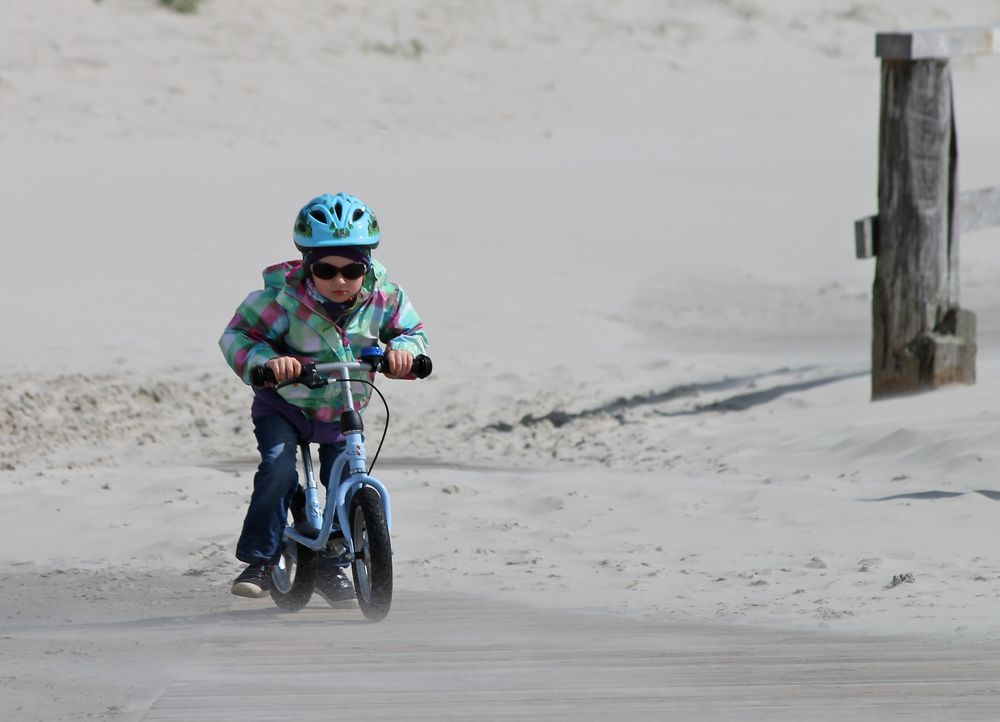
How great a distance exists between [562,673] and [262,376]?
132 cm

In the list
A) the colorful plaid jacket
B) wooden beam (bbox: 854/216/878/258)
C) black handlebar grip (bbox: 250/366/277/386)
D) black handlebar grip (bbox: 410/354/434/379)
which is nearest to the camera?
black handlebar grip (bbox: 250/366/277/386)

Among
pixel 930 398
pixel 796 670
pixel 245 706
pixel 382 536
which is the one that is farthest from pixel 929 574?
pixel 930 398

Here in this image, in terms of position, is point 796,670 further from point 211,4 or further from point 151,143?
point 211,4

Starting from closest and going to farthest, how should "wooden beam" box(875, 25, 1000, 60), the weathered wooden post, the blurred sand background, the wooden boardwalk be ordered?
the wooden boardwalk → the blurred sand background → "wooden beam" box(875, 25, 1000, 60) → the weathered wooden post

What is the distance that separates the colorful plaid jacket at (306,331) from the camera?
6.01 m

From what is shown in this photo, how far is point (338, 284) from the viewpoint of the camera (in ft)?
19.5

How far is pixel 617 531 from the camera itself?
745 centimetres

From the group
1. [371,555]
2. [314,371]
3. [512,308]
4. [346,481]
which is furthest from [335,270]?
[512,308]

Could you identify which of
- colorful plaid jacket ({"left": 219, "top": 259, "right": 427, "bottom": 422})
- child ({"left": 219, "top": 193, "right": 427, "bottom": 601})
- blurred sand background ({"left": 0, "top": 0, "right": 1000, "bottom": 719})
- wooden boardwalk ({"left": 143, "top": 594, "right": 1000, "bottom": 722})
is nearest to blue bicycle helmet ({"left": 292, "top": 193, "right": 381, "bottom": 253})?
child ({"left": 219, "top": 193, "right": 427, "bottom": 601})

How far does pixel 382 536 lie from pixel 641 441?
14.4ft

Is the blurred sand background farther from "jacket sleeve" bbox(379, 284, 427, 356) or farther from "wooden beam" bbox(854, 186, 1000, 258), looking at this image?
"jacket sleeve" bbox(379, 284, 427, 356)

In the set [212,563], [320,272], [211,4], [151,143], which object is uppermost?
[211,4]

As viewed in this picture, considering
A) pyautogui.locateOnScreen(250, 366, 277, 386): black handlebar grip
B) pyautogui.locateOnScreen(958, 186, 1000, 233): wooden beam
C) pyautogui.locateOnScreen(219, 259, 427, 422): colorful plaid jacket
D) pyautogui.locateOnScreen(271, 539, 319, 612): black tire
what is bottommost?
pyautogui.locateOnScreen(271, 539, 319, 612): black tire

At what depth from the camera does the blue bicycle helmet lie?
5871mm
